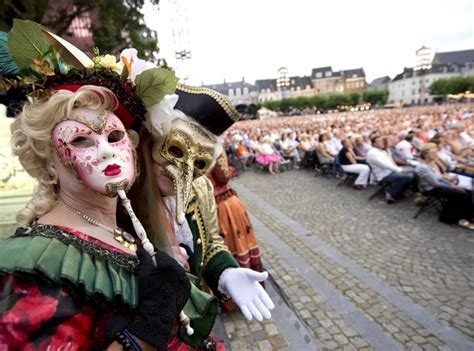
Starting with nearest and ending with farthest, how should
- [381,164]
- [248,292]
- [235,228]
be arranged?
[248,292] < [235,228] < [381,164]

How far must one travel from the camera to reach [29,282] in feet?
3.00

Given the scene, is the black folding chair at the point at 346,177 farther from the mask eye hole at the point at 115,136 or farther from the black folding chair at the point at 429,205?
the mask eye hole at the point at 115,136

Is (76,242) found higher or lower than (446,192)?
higher

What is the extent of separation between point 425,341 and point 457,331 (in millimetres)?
386

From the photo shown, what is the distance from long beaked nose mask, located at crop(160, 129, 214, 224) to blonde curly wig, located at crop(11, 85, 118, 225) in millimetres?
400

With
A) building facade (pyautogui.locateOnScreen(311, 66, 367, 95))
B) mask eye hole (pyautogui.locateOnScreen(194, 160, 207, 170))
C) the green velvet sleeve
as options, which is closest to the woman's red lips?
mask eye hole (pyautogui.locateOnScreen(194, 160, 207, 170))

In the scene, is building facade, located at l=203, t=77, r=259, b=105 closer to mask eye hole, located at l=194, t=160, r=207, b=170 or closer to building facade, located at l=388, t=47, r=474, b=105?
building facade, located at l=388, t=47, r=474, b=105

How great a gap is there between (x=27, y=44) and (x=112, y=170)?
20.0 inches

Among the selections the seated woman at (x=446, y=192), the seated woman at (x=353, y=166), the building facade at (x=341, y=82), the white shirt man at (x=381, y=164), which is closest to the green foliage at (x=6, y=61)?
the seated woman at (x=446, y=192)

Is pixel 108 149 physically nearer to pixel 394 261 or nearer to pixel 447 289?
pixel 447 289

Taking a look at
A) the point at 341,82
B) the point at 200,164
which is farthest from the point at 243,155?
the point at 341,82

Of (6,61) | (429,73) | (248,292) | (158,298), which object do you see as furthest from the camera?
(429,73)

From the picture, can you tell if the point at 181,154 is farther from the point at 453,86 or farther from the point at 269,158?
the point at 453,86

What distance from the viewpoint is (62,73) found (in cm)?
112
